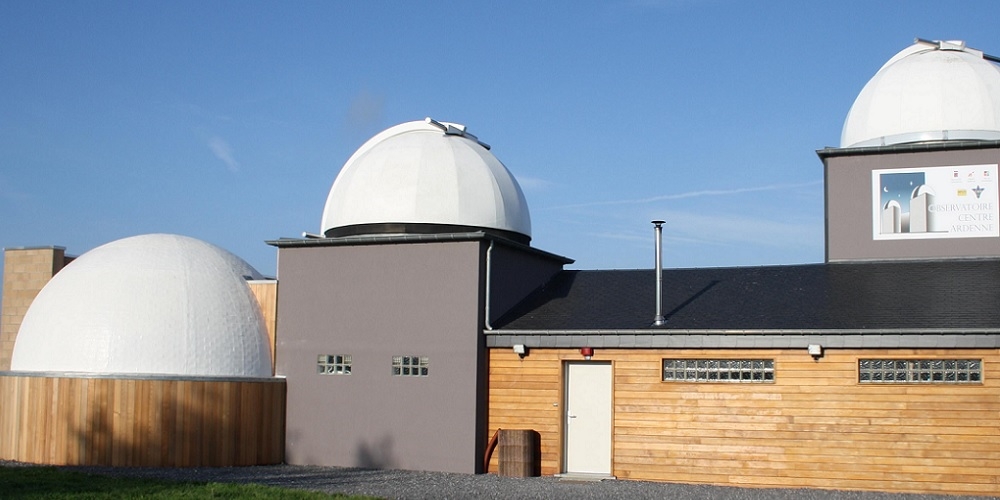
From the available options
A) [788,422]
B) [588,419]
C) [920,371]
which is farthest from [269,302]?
[920,371]

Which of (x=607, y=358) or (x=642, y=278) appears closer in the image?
(x=607, y=358)

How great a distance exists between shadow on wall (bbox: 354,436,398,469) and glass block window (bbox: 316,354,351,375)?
1317mm

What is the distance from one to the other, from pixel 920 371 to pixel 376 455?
28.4ft

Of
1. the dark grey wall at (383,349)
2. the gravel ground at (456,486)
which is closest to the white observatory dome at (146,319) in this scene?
the dark grey wall at (383,349)

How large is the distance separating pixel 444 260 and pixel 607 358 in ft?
10.5

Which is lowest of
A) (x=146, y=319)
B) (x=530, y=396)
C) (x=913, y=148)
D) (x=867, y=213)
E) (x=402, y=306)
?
(x=530, y=396)

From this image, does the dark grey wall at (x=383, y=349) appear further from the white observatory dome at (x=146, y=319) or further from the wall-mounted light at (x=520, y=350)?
the white observatory dome at (x=146, y=319)

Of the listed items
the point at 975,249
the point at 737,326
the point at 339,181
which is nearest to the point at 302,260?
the point at 339,181

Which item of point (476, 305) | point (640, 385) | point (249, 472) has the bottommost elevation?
point (249, 472)

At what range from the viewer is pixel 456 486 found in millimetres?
14891

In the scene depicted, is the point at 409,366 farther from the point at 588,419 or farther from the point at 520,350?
the point at 588,419

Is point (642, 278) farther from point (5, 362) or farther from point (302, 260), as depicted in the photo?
point (5, 362)

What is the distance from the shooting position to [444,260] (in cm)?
1770

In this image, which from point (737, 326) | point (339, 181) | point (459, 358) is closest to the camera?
point (737, 326)
